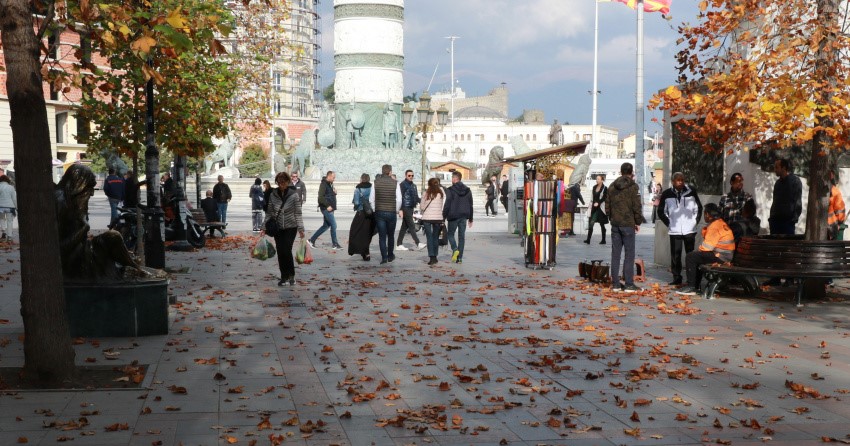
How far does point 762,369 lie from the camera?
8.80 metres

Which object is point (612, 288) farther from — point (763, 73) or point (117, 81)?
point (117, 81)

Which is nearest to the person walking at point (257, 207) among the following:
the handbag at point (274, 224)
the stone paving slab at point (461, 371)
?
the handbag at point (274, 224)

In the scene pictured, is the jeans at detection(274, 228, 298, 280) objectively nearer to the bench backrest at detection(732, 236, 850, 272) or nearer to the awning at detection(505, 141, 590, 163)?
the awning at detection(505, 141, 590, 163)

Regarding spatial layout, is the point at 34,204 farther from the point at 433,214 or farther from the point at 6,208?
the point at 6,208

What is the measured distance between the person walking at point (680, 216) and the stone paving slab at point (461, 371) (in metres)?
0.88

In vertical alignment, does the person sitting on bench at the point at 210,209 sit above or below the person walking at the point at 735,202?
below

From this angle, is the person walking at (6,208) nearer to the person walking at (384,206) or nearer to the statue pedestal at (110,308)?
the person walking at (384,206)

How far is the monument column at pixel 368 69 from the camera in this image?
5328cm

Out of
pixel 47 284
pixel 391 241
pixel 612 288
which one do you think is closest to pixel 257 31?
pixel 391 241

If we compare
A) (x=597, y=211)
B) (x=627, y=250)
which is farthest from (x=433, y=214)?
(x=597, y=211)

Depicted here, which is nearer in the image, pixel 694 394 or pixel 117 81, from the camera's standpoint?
pixel 694 394

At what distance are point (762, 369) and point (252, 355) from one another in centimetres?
423

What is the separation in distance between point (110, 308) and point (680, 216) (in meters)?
8.54

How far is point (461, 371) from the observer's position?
8.65m
